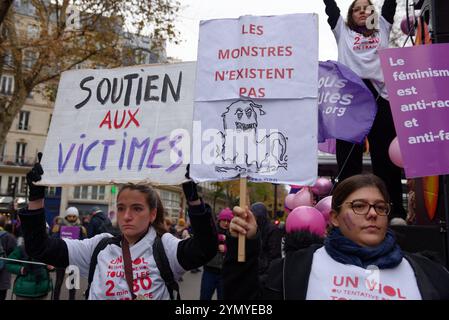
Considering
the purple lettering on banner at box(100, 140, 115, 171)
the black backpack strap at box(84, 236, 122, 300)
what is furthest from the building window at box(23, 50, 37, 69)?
the black backpack strap at box(84, 236, 122, 300)

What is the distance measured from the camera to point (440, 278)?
200cm

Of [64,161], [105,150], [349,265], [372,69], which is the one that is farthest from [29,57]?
[349,265]

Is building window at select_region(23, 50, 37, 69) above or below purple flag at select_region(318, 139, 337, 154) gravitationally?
above

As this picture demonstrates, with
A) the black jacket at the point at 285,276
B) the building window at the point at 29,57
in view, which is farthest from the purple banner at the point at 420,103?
the building window at the point at 29,57

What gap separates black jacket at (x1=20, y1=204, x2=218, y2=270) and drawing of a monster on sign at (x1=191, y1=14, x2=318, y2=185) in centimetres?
30

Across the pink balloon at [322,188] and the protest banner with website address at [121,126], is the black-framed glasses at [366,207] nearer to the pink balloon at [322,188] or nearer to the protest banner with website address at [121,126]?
the protest banner with website address at [121,126]

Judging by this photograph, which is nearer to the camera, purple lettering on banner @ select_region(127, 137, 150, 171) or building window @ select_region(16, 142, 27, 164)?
purple lettering on banner @ select_region(127, 137, 150, 171)

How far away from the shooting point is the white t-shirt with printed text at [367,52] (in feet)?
14.5

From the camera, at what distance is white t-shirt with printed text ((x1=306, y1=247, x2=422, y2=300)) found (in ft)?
6.47

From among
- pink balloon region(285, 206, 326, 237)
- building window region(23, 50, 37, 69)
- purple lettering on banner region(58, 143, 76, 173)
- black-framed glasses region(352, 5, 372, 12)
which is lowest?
pink balloon region(285, 206, 326, 237)

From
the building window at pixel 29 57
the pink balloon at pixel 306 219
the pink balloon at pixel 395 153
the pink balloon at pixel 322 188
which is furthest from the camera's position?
the building window at pixel 29 57

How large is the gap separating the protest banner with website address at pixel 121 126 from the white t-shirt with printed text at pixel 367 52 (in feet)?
6.62

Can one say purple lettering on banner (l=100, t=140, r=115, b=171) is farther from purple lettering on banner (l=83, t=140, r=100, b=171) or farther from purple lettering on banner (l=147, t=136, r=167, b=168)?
purple lettering on banner (l=147, t=136, r=167, b=168)

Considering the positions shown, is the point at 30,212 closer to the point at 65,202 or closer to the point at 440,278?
the point at 440,278
